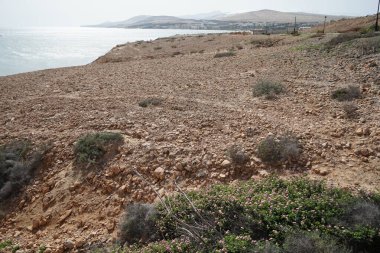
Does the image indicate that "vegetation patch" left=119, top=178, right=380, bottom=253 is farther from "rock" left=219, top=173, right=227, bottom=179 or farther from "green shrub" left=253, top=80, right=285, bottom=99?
"green shrub" left=253, top=80, right=285, bottom=99

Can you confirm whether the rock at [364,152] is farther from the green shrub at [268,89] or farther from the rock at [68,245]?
the rock at [68,245]

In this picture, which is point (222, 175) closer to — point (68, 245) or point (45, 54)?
point (68, 245)

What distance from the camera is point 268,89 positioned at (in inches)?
363

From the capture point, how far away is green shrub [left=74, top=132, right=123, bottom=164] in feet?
20.8

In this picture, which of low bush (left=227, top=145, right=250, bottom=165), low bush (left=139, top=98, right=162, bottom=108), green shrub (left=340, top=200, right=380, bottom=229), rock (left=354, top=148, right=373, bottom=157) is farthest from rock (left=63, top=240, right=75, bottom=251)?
rock (left=354, top=148, right=373, bottom=157)

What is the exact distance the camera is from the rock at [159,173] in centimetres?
563

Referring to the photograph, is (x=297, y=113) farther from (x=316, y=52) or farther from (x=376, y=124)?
(x=316, y=52)

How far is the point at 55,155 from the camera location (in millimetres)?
6773

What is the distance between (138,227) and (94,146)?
2574 millimetres

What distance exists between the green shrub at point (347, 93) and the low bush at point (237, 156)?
377 cm

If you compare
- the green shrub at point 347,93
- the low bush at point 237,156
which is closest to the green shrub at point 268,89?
the green shrub at point 347,93

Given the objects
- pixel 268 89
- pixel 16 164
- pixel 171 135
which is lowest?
pixel 16 164

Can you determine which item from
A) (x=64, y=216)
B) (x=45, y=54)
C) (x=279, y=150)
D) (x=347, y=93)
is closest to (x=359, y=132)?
(x=279, y=150)

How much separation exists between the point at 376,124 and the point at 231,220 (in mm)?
4143
